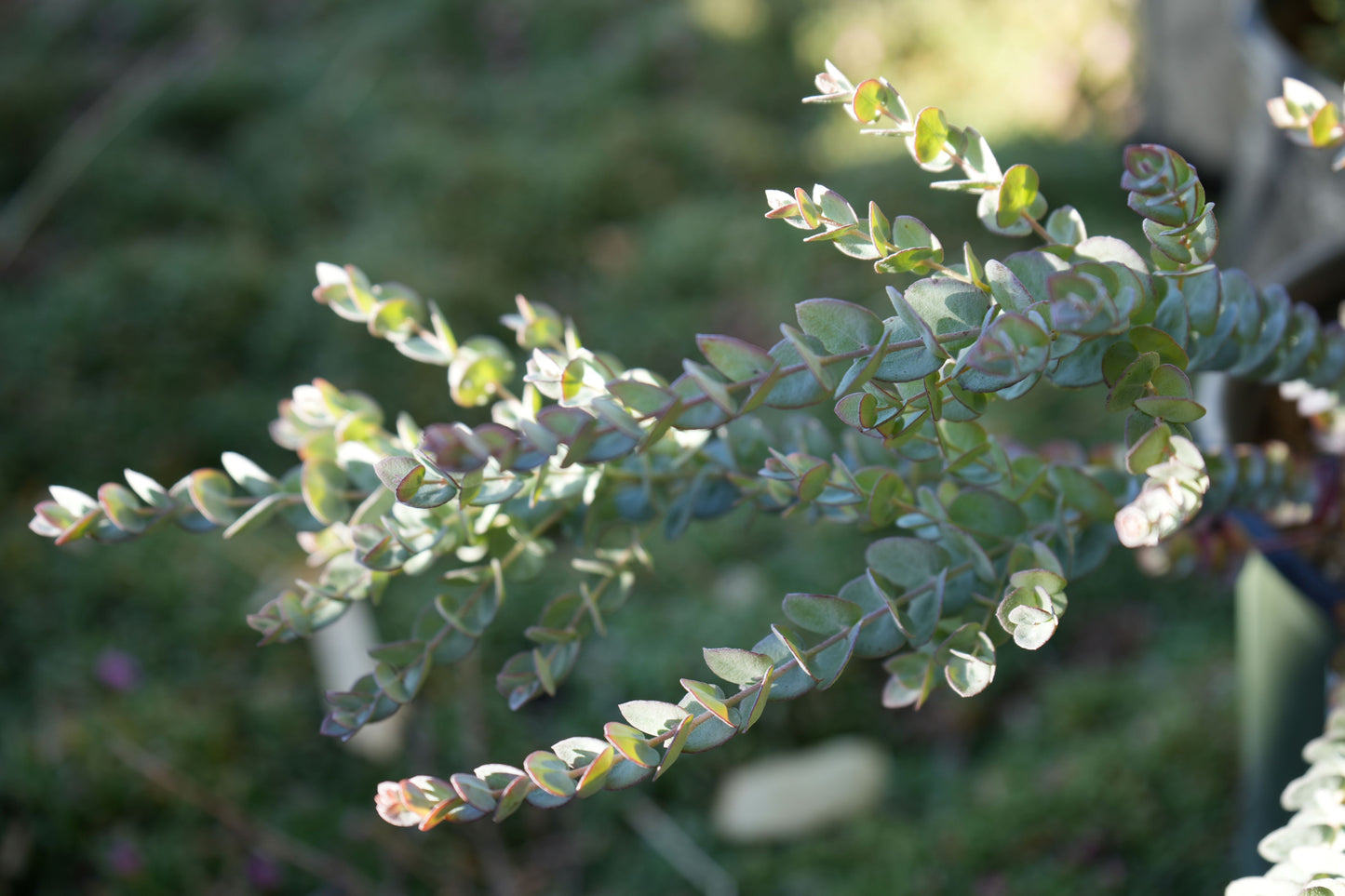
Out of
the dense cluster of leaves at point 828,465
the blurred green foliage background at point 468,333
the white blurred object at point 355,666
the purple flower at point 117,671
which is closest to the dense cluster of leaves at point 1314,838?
the dense cluster of leaves at point 828,465

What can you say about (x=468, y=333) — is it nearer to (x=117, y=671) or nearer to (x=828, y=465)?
(x=117, y=671)

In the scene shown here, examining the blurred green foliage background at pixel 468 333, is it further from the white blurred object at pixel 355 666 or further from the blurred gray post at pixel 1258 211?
the blurred gray post at pixel 1258 211

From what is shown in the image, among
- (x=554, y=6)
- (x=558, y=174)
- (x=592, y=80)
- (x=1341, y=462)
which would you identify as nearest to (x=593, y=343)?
(x=558, y=174)

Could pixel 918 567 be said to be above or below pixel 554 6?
above

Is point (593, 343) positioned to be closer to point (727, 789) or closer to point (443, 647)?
point (727, 789)

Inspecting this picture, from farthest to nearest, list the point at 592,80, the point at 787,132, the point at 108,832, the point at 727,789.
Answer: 1. the point at 592,80
2. the point at 787,132
3. the point at 727,789
4. the point at 108,832

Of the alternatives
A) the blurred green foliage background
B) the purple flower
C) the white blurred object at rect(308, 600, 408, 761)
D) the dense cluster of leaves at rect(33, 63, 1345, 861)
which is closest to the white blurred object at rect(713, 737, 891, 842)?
the blurred green foliage background
